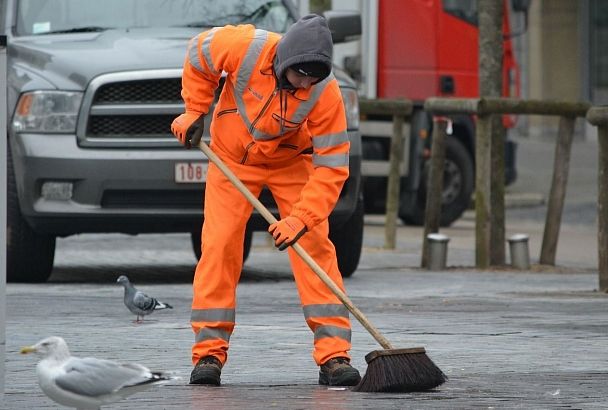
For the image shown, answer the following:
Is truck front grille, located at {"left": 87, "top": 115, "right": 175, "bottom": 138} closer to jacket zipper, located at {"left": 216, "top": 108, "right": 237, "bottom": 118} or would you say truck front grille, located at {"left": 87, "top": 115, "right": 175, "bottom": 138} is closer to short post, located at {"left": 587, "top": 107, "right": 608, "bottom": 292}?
short post, located at {"left": 587, "top": 107, "right": 608, "bottom": 292}

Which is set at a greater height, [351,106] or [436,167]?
[351,106]

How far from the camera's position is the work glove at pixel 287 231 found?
648 cm

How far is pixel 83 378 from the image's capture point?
511 cm

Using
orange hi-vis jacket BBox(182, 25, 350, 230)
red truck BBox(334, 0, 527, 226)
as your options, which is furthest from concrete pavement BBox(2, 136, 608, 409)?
red truck BBox(334, 0, 527, 226)

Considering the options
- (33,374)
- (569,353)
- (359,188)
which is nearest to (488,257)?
(359,188)

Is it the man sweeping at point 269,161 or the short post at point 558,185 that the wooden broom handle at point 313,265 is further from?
the short post at point 558,185

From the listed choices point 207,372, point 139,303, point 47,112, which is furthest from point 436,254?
point 207,372

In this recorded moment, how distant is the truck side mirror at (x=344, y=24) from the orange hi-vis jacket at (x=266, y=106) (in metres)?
4.33

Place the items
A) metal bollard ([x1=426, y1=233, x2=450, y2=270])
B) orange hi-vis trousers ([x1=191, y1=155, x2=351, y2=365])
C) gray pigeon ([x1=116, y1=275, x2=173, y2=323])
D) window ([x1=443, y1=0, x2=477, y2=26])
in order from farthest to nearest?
window ([x1=443, y1=0, x2=477, y2=26])
metal bollard ([x1=426, y1=233, x2=450, y2=270])
gray pigeon ([x1=116, y1=275, x2=173, y2=323])
orange hi-vis trousers ([x1=191, y1=155, x2=351, y2=365])

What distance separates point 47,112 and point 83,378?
5.03 meters

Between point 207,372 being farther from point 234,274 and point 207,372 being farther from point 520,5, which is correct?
point 520,5

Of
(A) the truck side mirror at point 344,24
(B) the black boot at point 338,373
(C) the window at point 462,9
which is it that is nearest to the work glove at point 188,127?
(B) the black boot at point 338,373

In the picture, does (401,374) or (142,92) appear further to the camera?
(142,92)

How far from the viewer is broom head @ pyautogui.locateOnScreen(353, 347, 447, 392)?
6223mm
